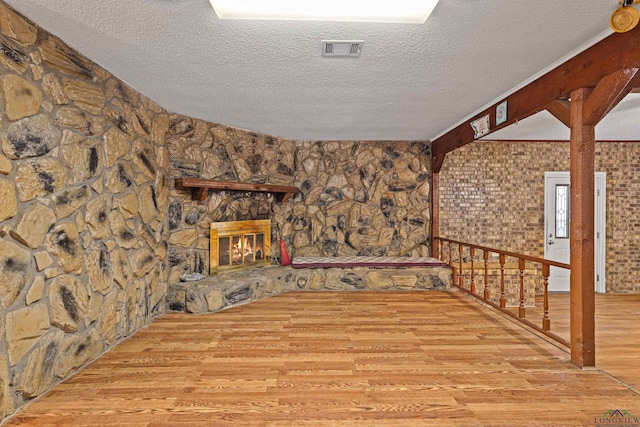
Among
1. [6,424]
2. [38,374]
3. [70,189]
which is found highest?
[70,189]

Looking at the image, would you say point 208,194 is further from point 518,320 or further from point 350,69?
point 518,320

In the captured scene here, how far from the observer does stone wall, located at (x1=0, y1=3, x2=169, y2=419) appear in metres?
1.91

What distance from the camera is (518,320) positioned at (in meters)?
3.41

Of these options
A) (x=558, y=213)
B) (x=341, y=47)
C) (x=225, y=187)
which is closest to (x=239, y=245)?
(x=225, y=187)

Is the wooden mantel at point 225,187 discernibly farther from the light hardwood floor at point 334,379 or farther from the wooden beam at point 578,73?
the wooden beam at point 578,73

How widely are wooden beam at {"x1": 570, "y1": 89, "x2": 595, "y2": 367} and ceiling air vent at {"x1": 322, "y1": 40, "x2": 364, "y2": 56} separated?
1.67 m

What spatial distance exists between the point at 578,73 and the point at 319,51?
188 cm

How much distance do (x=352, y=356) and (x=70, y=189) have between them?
2460 mm

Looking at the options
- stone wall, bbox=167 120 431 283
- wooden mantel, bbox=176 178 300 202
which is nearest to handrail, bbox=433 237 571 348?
stone wall, bbox=167 120 431 283

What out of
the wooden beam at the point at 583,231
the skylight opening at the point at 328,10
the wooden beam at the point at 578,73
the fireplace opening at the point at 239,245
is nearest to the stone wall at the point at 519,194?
the wooden beam at the point at 578,73

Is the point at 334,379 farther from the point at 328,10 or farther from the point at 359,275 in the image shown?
the point at 359,275

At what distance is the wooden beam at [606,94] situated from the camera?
2.11 m

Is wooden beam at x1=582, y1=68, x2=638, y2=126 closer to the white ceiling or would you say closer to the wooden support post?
the white ceiling

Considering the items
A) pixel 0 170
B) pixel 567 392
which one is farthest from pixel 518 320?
pixel 0 170
